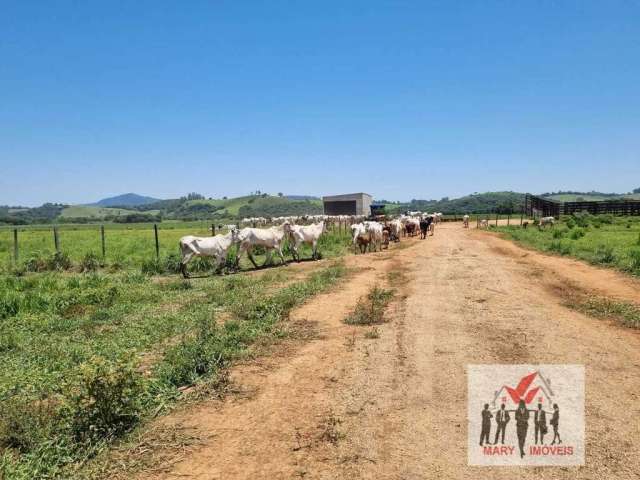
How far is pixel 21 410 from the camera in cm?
461

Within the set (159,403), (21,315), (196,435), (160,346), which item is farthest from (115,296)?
(196,435)

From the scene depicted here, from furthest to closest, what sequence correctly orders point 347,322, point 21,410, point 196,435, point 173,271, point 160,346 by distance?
point 173,271 < point 347,322 < point 160,346 < point 21,410 < point 196,435

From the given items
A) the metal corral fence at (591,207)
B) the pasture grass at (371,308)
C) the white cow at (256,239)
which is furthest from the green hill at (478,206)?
the pasture grass at (371,308)

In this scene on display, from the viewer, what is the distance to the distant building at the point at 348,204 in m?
51.3

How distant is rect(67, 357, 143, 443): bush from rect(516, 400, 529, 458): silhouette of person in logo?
3849mm

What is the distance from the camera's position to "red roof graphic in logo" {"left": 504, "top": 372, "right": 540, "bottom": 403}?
4.61 meters

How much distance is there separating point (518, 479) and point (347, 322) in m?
4.78

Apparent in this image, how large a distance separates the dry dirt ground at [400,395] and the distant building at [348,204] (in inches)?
1657

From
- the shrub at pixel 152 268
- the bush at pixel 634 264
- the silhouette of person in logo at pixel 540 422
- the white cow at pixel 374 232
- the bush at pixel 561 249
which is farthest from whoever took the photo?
the white cow at pixel 374 232

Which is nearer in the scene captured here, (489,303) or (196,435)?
(196,435)

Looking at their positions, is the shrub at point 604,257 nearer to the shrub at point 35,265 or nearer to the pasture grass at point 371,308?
the pasture grass at point 371,308

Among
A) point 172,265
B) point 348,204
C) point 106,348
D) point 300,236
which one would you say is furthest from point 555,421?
point 348,204

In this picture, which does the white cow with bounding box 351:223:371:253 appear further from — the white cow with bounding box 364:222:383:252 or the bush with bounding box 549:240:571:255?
the bush with bounding box 549:240:571:255

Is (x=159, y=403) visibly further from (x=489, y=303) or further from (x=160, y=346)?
(x=489, y=303)
